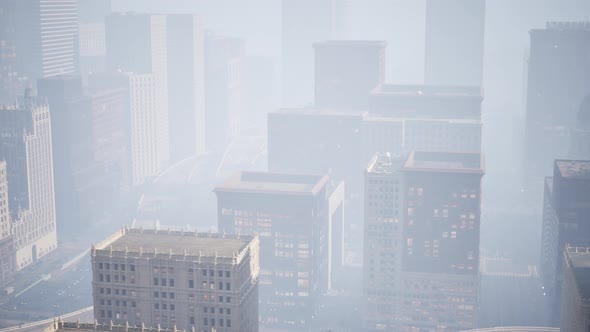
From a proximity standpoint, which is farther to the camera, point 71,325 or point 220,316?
point 220,316

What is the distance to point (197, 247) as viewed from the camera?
198375 mm

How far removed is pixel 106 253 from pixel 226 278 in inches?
917

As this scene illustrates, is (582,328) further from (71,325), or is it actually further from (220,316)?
(71,325)

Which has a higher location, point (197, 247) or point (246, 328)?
point (197, 247)

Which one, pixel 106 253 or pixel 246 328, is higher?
pixel 106 253

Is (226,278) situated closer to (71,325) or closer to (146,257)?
(146,257)

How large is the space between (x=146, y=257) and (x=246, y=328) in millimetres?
23936

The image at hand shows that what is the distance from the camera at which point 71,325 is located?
534 ft

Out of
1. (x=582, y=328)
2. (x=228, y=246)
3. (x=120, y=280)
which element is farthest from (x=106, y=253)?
(x=582, y=328)

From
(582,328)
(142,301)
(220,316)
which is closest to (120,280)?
(142,301)

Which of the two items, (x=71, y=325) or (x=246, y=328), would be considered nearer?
(x=71, y=325)

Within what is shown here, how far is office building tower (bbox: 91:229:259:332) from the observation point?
19025cm

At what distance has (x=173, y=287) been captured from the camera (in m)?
193

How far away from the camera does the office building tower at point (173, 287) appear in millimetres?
190250
